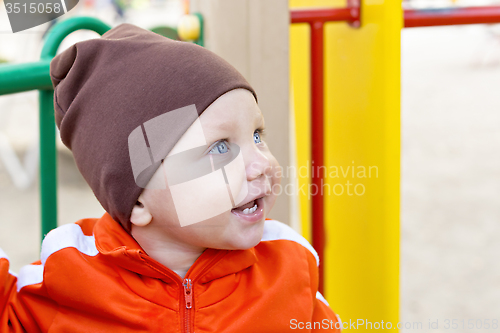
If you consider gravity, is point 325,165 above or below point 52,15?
below

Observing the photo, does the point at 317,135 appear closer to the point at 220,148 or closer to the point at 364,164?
the point at 364,164

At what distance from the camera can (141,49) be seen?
74cm

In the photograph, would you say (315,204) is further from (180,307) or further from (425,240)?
(425,240)

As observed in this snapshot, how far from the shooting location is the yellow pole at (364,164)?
0.97 meters

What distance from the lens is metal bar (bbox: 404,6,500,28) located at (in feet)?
3.79

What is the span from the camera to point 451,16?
1.17 metres

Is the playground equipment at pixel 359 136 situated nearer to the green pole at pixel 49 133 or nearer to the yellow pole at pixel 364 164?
the yellow pole at pixel 364 164

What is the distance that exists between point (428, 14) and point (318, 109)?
30 centimetres

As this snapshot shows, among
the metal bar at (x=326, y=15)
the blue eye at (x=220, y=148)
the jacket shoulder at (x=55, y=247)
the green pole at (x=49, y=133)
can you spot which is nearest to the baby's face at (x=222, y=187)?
the blue eye at (x=220, y=148)

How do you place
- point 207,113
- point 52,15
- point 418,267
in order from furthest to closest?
point 418,267
point 52,15
point 207,113

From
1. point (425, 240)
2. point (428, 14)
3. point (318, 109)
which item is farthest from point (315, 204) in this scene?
point (425, 240)

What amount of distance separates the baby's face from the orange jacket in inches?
2.3

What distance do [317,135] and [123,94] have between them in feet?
1.88

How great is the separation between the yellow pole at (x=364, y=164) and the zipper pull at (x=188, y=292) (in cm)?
41
